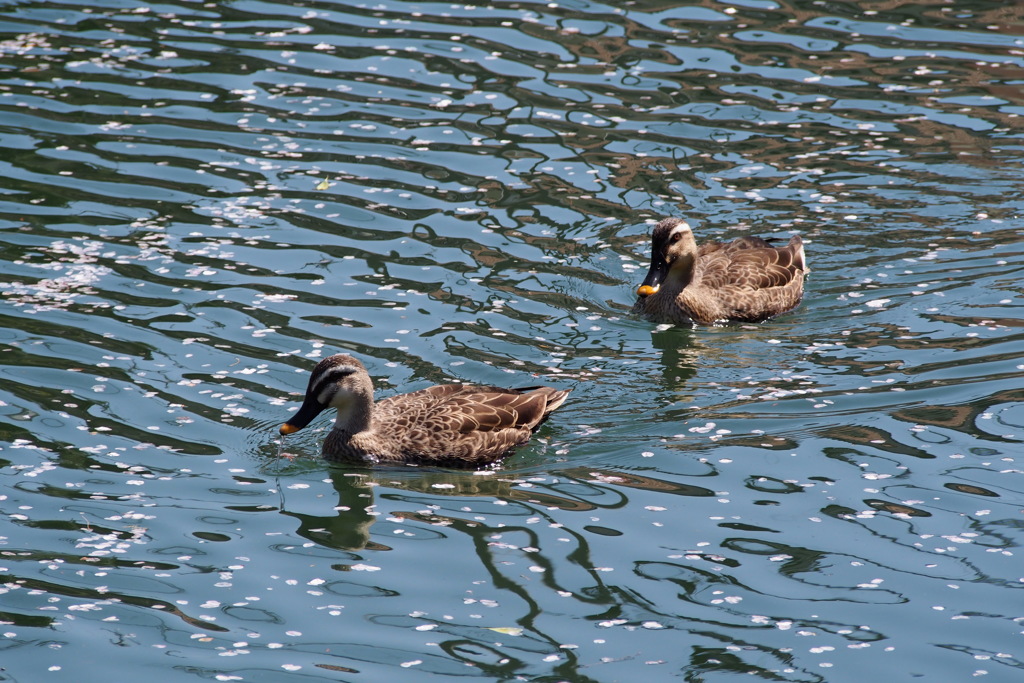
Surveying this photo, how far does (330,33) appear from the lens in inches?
864

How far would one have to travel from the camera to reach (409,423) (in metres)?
12.1

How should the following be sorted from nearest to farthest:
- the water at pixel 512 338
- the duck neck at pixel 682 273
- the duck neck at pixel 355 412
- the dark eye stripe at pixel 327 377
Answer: the water at pixel 512 338
the dark eye stripe at pixel 327 377
the duck neck at pixel 355 412
the duck neck at pixel 682 273

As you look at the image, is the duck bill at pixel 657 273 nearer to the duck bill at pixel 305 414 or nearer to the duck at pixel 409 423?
the duck at pixel 409 423

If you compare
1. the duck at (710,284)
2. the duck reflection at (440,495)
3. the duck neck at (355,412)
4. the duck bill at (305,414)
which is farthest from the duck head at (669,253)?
the duck bill at (305,414)

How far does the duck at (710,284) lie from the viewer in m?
15.1

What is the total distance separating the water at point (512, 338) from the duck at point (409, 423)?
258mm

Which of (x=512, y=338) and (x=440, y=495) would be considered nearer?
(x=440, y=495)

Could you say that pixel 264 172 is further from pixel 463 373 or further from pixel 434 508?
pixel 434 508

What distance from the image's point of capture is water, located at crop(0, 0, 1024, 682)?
32.0 feet

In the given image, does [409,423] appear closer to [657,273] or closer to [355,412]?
[355,412]

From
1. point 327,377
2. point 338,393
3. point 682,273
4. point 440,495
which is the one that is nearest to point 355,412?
point 338,393

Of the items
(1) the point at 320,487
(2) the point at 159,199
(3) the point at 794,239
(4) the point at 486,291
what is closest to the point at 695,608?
(1) the point at 320,487

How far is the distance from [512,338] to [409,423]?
2.44 m

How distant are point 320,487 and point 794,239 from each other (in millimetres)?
7139
